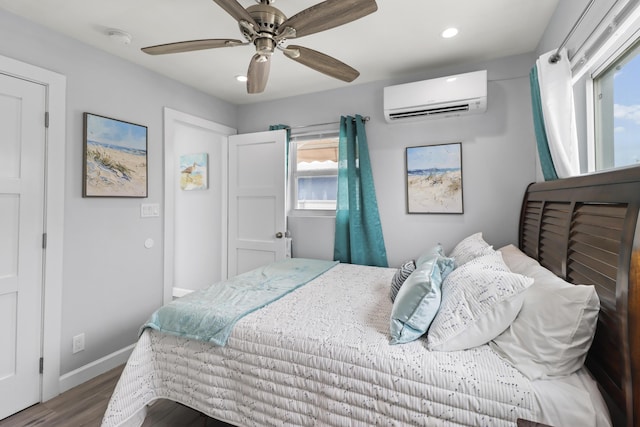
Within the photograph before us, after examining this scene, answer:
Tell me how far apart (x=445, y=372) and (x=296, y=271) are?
1574 millimetres

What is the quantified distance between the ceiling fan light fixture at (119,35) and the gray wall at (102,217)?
1.08 feet

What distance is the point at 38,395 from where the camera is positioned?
201cm

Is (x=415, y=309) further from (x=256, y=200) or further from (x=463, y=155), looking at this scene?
(x=256, y=200)

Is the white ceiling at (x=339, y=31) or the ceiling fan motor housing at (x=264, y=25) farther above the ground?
the white ceiling at (x=339, y=31)

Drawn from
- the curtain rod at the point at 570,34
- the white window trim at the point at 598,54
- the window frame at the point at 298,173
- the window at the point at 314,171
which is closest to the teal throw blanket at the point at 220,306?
the window frame at the point at 298,173

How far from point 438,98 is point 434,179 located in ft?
2.39

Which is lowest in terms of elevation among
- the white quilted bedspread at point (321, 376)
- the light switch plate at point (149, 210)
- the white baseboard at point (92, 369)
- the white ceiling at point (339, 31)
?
the white baseboard at point (92, 369)

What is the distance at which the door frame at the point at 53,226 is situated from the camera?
2.04 meters

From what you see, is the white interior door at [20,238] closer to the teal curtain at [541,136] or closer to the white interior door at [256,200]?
the white interior door at [256,200]

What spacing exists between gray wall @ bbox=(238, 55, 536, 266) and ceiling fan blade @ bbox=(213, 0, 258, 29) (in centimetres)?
184

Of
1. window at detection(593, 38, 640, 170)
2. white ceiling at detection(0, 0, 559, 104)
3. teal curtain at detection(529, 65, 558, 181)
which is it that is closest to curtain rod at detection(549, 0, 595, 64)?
teal curtain at detection(529, 65, 558, 181)

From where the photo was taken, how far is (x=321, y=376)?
1313 millimetres

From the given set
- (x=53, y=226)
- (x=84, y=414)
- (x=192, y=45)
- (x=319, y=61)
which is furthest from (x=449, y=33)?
(x=84, y=414)

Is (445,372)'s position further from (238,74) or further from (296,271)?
(238,74)
